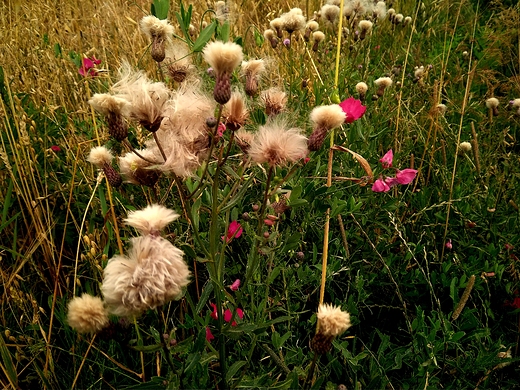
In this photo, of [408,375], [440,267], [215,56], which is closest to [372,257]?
[440,267]

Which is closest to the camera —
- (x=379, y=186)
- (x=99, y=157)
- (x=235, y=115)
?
(x=235, y=115)

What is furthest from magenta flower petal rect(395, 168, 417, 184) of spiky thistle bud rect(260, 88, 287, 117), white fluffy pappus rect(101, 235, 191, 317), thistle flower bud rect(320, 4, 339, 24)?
thistle flower bud rect(320, 4, 339, 24)

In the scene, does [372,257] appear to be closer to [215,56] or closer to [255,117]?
[255,117]

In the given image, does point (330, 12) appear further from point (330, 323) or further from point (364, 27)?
point (330, 323)

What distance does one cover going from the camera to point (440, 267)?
5.35ft

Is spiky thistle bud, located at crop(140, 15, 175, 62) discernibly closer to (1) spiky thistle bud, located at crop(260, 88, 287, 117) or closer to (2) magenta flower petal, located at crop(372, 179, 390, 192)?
(1) spiky thistle bud, located at crop(260, 88, 287, 117)

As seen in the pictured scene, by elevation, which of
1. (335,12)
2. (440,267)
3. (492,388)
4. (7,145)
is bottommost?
(492,388)

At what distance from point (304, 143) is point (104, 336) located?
0.56 meters

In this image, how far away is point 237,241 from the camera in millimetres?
1610

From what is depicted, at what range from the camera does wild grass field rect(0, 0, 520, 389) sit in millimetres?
913

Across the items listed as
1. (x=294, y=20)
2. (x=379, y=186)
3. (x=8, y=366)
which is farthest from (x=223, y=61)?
(x=294, y=20)

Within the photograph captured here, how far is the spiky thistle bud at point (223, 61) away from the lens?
0.85 m

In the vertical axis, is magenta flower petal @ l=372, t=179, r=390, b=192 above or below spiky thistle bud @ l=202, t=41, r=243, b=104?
below

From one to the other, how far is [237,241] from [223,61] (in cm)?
85
